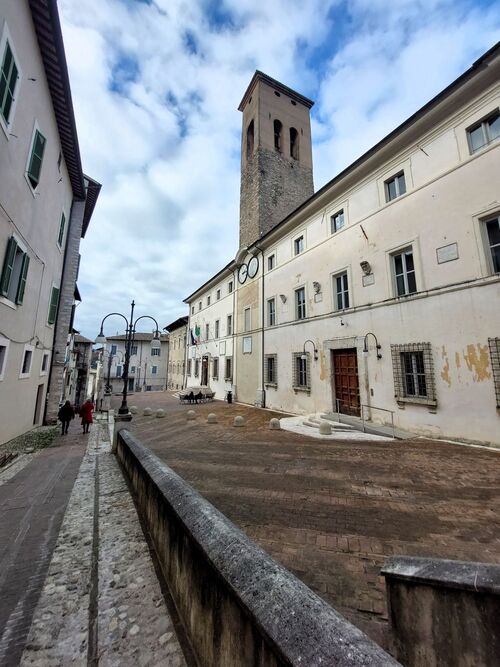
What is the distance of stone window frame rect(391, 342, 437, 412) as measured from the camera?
29.7ft

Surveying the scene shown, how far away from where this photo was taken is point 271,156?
2442 cm

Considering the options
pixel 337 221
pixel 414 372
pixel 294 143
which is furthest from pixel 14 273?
pixel 294 143

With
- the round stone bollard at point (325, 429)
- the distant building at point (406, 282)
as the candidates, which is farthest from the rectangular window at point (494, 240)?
the round stone bollard at point (325, 429)

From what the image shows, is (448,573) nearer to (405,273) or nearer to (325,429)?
(325,429)

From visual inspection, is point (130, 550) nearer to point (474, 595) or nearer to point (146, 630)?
point (146, 630)

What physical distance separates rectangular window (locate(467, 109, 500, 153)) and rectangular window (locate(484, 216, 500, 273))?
93.3 inches

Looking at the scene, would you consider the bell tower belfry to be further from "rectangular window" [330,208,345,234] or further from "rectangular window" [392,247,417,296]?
"rectangular window" [392,247,417,296]

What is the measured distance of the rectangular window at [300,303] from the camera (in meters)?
15.3

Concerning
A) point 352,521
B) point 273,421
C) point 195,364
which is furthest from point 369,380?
point 195,364

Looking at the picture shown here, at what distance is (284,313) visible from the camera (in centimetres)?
1658

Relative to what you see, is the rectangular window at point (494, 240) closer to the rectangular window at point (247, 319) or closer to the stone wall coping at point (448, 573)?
the stone wall coping at point (448, 573)

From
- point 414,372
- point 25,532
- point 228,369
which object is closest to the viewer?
point 25,532

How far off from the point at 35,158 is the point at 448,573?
12075 millimetres

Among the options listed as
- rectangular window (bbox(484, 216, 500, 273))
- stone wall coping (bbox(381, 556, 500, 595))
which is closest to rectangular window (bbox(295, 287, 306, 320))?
rectangular window (bbox(484, 216, 500, 273))
